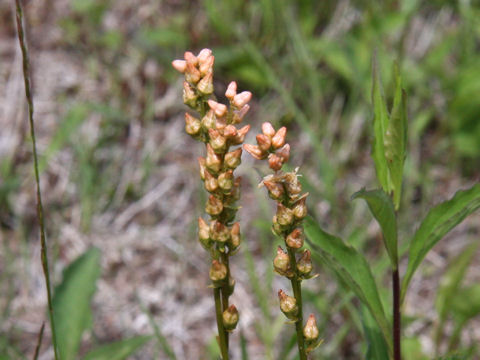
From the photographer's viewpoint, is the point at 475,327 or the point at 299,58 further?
the point at 299,58

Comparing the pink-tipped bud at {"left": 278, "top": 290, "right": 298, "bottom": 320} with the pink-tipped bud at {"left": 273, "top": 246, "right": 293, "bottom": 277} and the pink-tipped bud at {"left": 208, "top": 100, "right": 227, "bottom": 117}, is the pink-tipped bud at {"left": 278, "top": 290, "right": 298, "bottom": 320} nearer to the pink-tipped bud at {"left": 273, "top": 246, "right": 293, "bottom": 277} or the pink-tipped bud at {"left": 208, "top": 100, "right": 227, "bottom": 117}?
the pink-tipped bud at {"left": 273, "top": 246, "right": 293, "bottom": 277}

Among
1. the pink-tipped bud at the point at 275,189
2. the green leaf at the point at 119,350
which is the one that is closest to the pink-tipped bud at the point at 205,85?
the pink-tipped bud at the point at 275,189

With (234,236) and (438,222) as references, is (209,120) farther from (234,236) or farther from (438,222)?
(438,222)

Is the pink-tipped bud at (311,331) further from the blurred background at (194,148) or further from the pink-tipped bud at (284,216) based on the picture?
the blurred background at (194,148)

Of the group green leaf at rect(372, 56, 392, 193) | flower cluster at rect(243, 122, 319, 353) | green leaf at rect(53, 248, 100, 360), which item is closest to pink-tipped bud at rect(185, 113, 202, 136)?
flower cluster at rect(243, 122, 319, 353)

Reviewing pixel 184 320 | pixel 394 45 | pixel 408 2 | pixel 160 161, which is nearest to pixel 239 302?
pixel 184 320

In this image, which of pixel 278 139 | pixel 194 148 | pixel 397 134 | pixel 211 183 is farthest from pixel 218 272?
pixel 194 148

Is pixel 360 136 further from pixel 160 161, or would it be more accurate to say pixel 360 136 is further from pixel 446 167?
pixel 160 161
